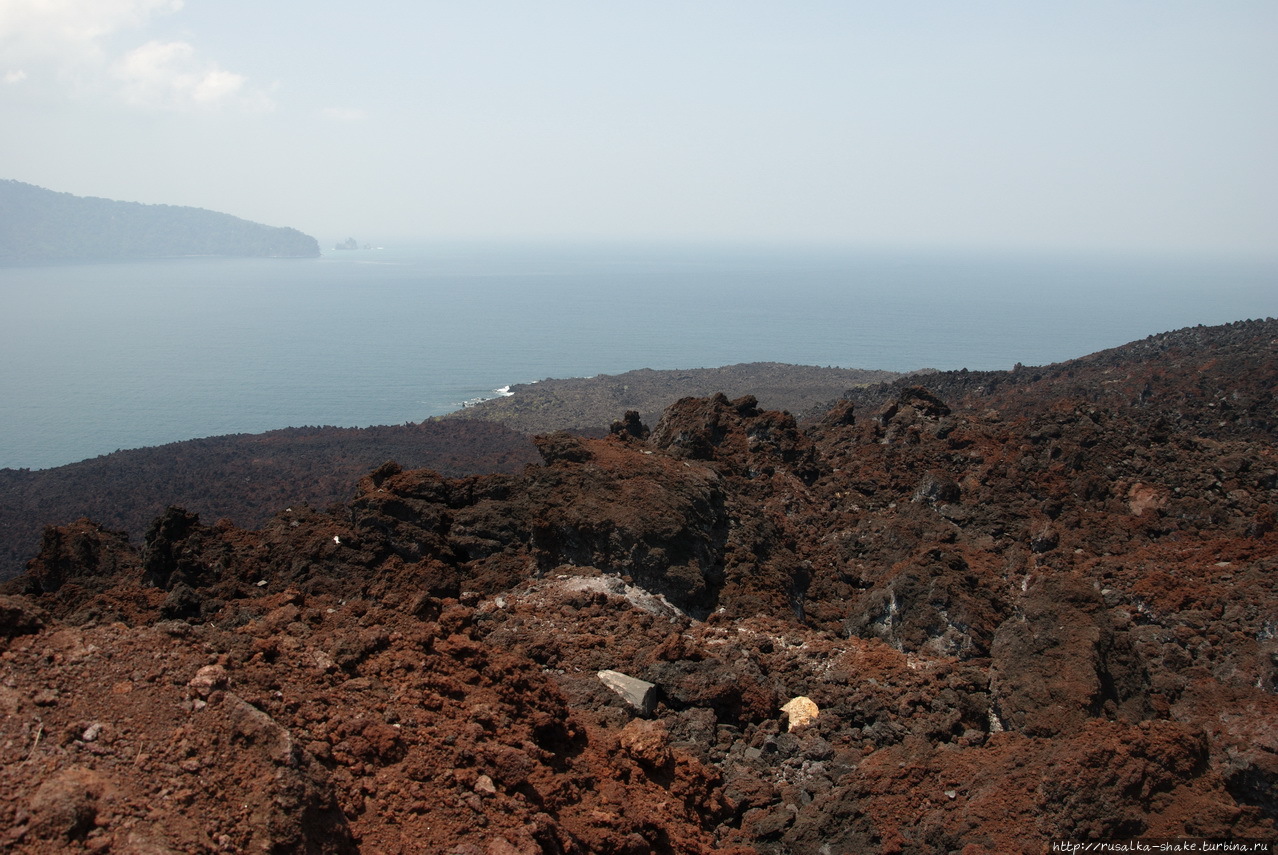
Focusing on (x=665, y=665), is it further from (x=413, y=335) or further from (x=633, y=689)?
(x=413, y=335)

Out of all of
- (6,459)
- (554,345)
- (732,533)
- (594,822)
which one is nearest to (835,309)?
(554,345)

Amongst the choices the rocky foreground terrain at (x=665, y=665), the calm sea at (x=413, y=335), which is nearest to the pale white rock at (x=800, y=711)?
the rocky foreground terrain at (x=665, y=665)

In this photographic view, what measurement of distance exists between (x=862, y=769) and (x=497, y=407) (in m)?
49.8

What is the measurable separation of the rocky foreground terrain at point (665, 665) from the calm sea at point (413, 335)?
151ft

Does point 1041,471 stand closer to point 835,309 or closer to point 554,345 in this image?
point 554,345

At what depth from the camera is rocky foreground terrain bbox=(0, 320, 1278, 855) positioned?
188 inches

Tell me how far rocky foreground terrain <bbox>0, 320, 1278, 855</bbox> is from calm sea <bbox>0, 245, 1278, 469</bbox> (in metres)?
46.0

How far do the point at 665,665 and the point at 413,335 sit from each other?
310 feet

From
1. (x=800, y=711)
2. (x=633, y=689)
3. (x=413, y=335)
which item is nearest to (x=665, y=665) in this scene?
(x=633, y=689)

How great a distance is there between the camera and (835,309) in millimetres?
131250

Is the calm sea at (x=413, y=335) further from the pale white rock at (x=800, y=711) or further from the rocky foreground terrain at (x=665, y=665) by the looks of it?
the pale white rock at (x=800, y=711)

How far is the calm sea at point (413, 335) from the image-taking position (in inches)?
2384

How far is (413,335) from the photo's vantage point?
97500mm

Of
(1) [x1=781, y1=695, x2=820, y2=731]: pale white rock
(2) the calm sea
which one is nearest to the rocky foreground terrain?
(1) [x1=781, y1=695, x2=820, y2=731]: pale white rock
